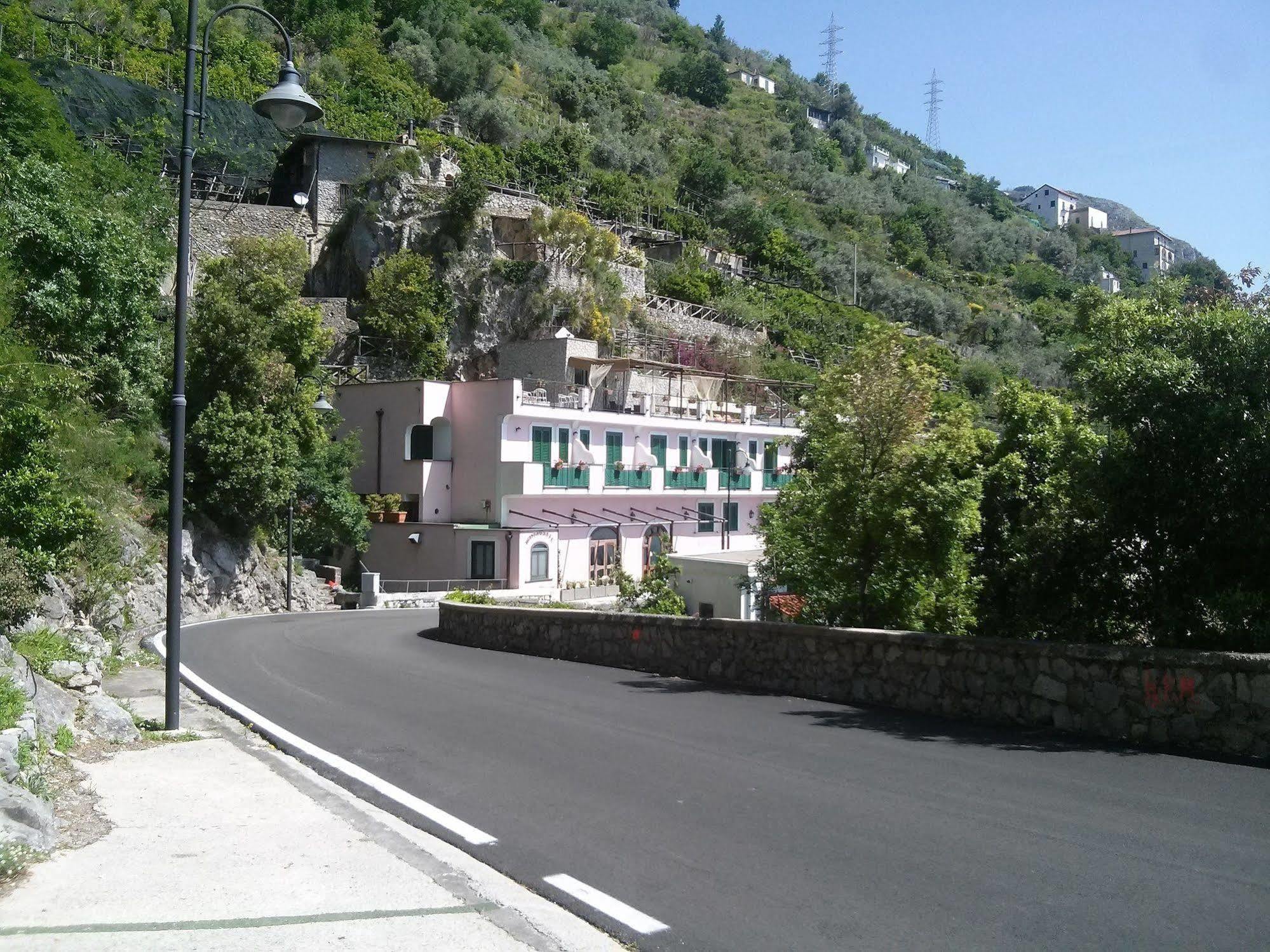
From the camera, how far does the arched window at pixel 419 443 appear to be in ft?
152

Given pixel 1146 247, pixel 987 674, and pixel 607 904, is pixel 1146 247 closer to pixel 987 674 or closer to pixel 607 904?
pixel 987 674

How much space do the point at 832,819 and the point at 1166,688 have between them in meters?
Answer: 3.57

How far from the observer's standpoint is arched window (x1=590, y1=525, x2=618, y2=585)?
158 ft

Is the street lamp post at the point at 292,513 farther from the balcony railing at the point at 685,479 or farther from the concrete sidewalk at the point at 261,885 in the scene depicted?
the concrete sidewalk at the point at 261,885

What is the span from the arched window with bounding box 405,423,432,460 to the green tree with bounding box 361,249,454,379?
871 cm

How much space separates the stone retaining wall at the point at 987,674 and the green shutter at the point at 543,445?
99.2 ft

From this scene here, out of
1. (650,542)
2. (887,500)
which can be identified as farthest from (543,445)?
(887,500)

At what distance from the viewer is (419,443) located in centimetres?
4675

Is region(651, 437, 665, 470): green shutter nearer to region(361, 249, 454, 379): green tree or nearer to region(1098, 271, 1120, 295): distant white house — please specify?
region(361, 249, 454, 379): green tree

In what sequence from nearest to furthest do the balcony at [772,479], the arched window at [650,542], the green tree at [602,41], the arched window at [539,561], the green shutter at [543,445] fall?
the arched window at [539,561]
the green shutter at [543,445]
the arched window at [650,542]
the balcony at [772,479]
the green tree at [602,41]

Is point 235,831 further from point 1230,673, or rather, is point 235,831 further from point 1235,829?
point 1230,673

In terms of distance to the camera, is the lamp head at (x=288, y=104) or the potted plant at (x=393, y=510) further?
the potted plant at (x=393, y=510)

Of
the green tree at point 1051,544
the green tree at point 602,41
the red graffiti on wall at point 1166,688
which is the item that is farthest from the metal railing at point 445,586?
the green tree at point 602,41

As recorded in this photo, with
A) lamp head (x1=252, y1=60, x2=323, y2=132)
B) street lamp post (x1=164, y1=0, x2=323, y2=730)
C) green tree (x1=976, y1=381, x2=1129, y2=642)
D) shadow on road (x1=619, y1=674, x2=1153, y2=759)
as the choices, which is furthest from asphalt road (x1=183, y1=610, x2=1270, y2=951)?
lamp head (x1=252, y1=60, x2=323, y2=132)
